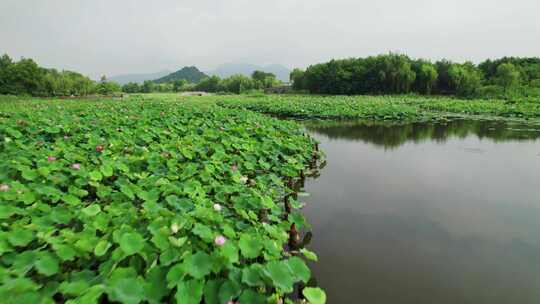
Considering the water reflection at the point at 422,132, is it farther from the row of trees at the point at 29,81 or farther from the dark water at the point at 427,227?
the row of trees at the point at 29,81

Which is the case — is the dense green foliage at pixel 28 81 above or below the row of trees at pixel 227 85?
below

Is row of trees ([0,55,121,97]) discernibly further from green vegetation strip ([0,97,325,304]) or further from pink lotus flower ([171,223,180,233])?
pink lotus flower ([171,223,180,233])

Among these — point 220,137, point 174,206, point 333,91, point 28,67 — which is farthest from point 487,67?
point 28,67

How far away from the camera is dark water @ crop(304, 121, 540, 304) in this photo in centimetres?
242

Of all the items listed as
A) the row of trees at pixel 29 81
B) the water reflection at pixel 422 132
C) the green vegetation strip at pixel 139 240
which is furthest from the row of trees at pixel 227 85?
the green vegetation strip at pixel 139 240

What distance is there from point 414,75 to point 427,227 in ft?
125

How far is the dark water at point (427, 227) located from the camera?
242 cm

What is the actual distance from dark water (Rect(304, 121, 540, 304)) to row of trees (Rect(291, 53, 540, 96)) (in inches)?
1293

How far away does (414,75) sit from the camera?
36406 millimetres

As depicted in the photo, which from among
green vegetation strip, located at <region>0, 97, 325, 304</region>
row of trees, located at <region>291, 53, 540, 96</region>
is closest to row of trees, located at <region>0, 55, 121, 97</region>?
row of trees, located at <region>291, 53, 540, 96</region>

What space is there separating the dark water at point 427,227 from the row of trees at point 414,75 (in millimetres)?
32845

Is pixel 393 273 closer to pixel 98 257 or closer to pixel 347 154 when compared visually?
pixel 98 257

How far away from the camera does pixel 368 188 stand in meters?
4.73

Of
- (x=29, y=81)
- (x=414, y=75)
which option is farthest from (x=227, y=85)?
(x=414, y=75)
